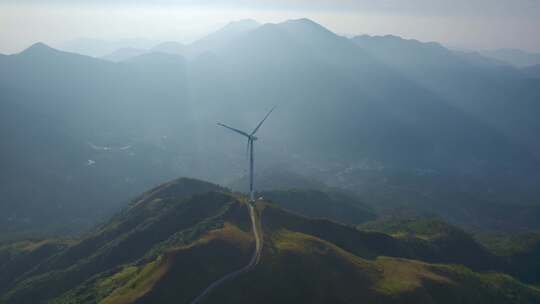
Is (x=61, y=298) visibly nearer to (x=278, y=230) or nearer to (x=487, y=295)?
(x=278, y=230)

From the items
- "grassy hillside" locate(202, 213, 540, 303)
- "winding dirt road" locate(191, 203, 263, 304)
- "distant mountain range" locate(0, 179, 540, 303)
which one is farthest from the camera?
"grassy hillside" locate(202, 213, 540, 303)

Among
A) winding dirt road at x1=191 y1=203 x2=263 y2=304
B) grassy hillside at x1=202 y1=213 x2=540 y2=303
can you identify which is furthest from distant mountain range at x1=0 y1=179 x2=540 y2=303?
winding dirt road at x1=191 y1=203 x2=263 y2=304

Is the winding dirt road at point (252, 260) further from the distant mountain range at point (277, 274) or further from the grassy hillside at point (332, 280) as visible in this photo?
the grassy hillside at point (332, 280)

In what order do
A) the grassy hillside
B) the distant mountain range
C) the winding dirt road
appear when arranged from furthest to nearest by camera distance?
1. the grassy hillside
2. the distant mountain range
3. the winding dirt road

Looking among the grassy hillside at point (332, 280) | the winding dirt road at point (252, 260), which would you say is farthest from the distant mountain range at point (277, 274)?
the winding dirt road at point (252, 260)

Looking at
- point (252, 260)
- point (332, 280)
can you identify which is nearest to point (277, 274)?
point (252, 260)

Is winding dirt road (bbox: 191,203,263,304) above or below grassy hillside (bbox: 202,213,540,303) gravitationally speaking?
above

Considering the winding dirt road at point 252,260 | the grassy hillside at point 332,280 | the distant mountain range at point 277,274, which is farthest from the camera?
the grassy hillside at point 332,280

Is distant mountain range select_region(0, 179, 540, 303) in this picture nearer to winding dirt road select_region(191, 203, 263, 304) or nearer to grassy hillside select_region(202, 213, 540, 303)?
grassy hillside select_region(202, 213, 540, 303)

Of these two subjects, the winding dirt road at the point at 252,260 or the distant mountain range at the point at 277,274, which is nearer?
the winding dirt road at the point at 252,260

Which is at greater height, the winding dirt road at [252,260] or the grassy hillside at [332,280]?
the winding dirt road at [252,260]

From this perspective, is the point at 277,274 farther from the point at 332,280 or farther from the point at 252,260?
the point at 332,280
